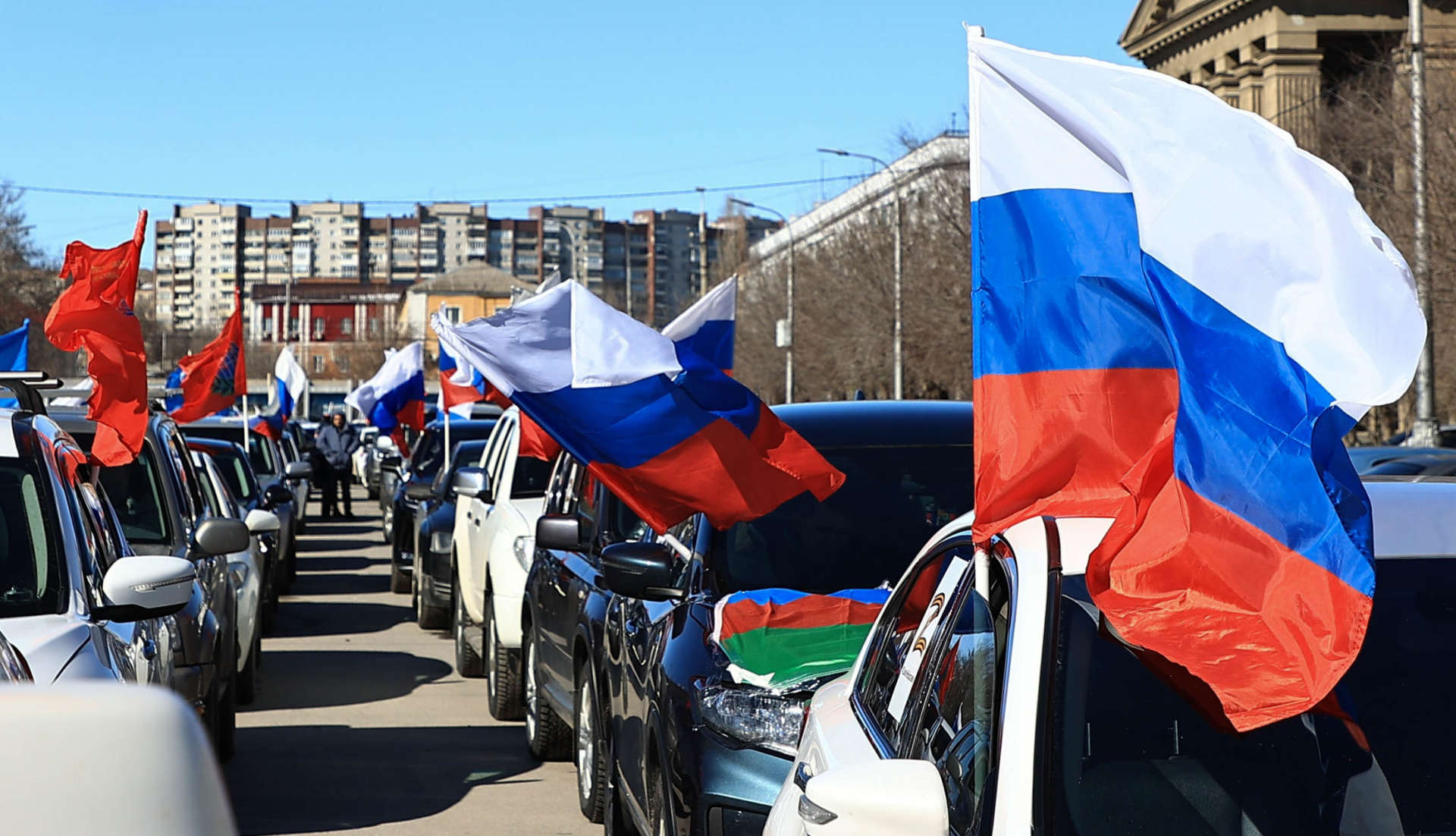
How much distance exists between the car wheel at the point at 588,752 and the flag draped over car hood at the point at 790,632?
1.62 metres

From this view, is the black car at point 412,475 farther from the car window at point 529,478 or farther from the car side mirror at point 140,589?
the car side mirror at point 140,589

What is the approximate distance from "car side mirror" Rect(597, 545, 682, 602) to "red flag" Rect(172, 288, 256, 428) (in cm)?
1359

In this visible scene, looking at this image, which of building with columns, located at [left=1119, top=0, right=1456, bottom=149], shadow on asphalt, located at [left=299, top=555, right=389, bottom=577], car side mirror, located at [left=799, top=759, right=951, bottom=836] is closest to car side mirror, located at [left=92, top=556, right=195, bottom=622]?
car side mirror, located at [left=799, top=759, right=951, bottom=836]

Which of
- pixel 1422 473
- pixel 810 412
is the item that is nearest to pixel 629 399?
pixel 810 412

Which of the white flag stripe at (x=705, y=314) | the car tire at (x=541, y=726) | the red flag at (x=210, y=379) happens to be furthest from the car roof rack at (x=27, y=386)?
the red flag at (x=210, y=379)

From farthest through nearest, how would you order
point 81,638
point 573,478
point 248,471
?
point 248,471, point 573,478, point 81,638

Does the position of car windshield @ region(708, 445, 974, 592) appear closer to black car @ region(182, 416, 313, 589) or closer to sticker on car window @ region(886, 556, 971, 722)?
sticker on car window @ region(886, 556, 971, 722)

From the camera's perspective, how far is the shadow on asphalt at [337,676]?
1218 centimetres

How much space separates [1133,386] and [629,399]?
13.3ft

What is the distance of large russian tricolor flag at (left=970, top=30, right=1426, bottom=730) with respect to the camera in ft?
10.7

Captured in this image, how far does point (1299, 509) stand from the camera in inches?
129

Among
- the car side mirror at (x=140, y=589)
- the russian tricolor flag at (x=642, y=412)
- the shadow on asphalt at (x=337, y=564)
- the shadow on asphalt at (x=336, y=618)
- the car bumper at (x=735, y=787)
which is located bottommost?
the shadow on asphalt at (x=336, y=618)

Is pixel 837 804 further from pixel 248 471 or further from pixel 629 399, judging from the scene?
pixel 248 471

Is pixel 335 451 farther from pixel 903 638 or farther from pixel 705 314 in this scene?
pixel 903 638
